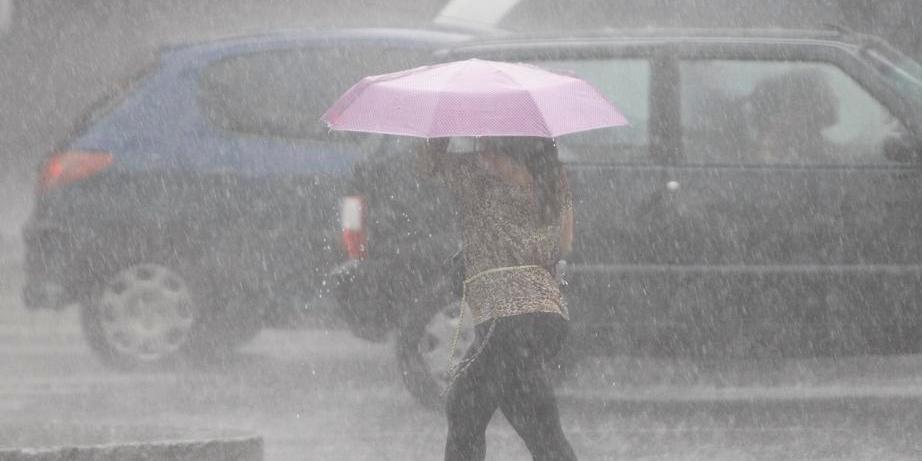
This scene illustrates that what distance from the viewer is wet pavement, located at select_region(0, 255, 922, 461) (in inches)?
314

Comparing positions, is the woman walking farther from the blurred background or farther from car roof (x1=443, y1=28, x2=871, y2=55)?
the blurred background

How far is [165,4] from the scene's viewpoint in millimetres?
18594

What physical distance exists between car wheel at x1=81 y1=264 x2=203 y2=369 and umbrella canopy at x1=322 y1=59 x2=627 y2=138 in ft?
13.0

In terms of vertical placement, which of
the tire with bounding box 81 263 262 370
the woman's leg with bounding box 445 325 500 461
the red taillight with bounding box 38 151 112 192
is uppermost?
the red taillight with bounding box 38 151 112 192

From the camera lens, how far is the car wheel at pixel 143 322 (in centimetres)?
989

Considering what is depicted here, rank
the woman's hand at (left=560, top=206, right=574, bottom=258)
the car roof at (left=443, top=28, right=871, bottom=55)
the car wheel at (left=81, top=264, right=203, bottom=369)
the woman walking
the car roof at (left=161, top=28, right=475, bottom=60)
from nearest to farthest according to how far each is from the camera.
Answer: the woman walking, the woman's hand at (left=560, top=206, right=574, bottom=258), the car roof at (left=443, top=28, right=871, bottom=55), the car wheel at (left=81, top=264, right=203, bottom=369), the car roof at (left=161, top=28, right=475, bottom=60)

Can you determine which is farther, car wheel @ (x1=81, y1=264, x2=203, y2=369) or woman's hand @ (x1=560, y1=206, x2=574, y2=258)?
car wheel @ (x1=81, y1=264, x2=203, y2=369)

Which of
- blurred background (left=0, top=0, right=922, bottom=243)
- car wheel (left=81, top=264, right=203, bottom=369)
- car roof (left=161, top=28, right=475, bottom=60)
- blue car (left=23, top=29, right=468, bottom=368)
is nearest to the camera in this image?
blue car (left=23, top=29, right=468, bottom=368)

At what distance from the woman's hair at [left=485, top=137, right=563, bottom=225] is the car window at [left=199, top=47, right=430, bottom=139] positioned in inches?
170

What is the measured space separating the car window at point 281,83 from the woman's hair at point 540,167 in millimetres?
4311

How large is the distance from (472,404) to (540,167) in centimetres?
74

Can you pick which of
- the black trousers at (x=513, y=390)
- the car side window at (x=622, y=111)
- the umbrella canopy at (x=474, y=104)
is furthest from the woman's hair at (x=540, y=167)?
the car side window at (x=622, y=111)

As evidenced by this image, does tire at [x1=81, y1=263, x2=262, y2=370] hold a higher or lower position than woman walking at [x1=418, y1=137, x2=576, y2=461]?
lower

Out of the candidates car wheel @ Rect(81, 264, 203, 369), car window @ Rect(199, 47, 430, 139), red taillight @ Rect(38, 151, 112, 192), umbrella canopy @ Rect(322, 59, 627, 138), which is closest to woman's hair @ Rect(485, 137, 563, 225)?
umbrella canopy @ Rect(322, 59, 627, 138)
